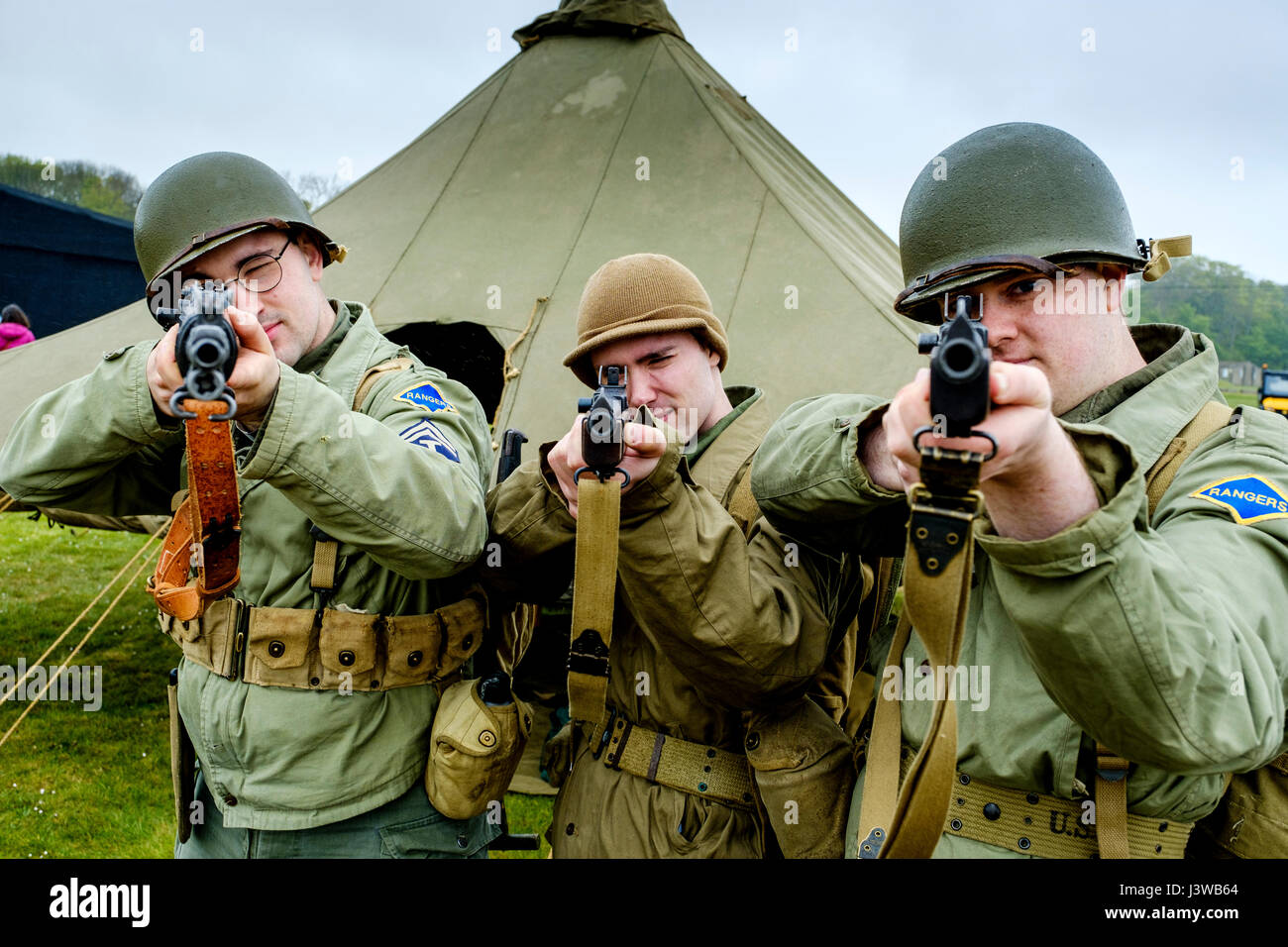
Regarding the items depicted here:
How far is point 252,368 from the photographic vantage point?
1.65 metres

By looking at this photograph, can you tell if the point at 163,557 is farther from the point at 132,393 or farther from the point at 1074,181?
the point at 1074,181

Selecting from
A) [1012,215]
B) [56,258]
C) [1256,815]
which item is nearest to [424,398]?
[1012,215]

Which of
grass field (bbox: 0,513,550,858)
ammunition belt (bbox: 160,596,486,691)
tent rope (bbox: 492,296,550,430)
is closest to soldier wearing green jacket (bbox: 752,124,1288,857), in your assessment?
ammunition belt (bbox: 160,596,486,691)

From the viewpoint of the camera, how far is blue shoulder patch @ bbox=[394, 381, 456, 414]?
6.84 ft

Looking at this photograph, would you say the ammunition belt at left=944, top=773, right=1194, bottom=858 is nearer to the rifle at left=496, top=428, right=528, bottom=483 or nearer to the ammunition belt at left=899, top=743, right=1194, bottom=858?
the ammunition belt at left=899, top=743, right=1194, bottom=858

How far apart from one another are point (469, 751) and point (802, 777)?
2.31 feet

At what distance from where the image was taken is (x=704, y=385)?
7.77 feet

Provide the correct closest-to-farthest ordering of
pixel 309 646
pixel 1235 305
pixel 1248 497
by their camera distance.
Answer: pixel 1248 497, pixel 309 646, pixel 1235 305

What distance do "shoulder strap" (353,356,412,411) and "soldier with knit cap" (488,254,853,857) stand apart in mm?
360

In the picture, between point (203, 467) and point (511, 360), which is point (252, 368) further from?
point (511, 360)

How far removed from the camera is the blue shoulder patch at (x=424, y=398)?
2084mm

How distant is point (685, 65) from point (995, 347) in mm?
5790

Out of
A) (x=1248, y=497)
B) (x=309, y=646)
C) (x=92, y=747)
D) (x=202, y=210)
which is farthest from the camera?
(x=92, y=747)

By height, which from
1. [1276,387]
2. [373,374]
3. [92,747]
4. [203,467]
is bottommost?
[92,747]
